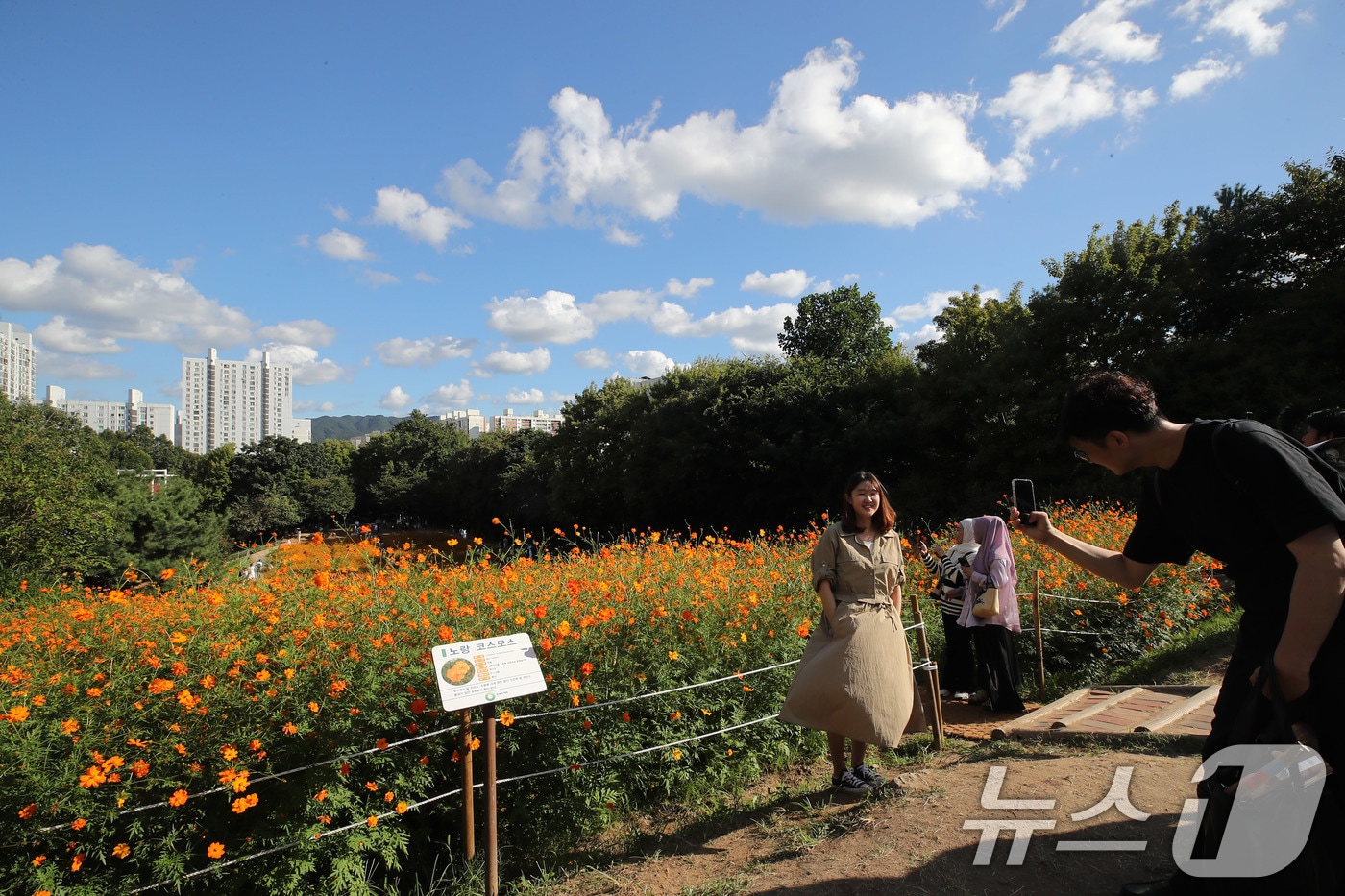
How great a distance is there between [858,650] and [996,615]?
271 centimetres

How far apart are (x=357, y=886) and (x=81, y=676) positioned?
4.56 feet

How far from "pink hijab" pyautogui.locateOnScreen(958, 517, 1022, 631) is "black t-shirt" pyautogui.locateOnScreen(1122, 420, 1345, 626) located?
12.2ft

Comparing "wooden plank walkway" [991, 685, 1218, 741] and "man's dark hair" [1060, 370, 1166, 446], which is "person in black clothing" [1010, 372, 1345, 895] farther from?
"wooden plank walkway" [991, 685, 1218, 741]

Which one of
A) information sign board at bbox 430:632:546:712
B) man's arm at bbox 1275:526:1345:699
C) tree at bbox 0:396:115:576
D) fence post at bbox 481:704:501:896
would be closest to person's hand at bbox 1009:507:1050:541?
man's arm at bbox 1275:526:1345:699

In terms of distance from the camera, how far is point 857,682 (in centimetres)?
344

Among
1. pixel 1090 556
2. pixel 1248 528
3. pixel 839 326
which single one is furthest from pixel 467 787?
pixel 839 326

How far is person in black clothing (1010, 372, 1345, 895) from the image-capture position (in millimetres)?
1617

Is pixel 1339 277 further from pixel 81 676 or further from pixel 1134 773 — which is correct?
pixel 81 676

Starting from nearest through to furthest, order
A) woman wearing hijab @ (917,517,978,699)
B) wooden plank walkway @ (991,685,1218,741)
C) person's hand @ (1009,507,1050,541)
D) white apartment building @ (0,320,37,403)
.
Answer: person's hand @ (1009,507,1050,541), wooden plank walkway @ (991,685,1218,741), woman wearing hijab @ (917,517,978,699), white apartment building @ (0,320,37,403)

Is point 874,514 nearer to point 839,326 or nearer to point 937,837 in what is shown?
point 937,837

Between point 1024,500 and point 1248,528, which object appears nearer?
point 1248,528

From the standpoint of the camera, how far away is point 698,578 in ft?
16.9


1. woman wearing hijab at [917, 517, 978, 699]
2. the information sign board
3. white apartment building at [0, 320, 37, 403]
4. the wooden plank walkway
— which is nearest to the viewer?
the information sign board

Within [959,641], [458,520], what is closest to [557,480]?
[458,520]
